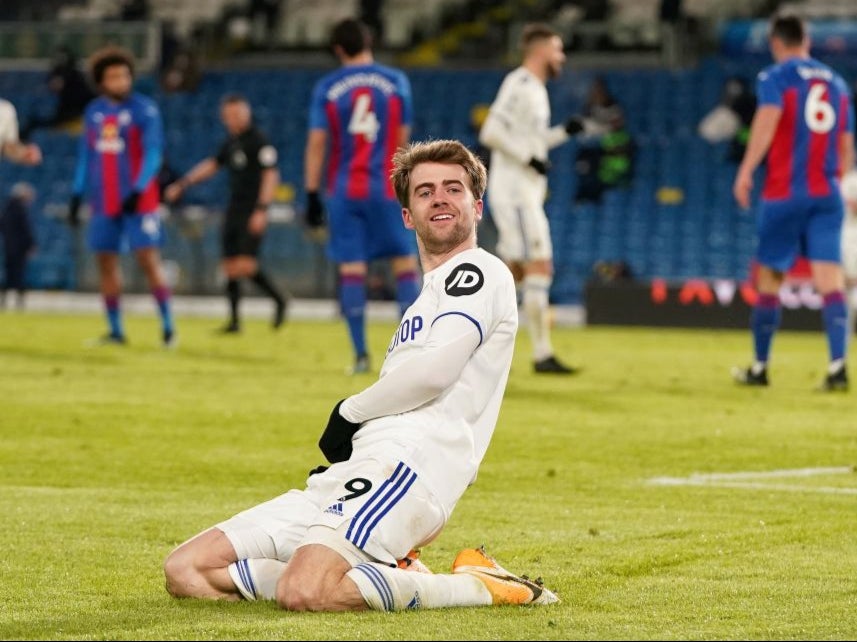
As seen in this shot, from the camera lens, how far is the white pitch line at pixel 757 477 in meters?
7.70

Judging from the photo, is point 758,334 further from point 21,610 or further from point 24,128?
point 24,128

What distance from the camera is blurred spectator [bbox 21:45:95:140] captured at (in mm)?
32625

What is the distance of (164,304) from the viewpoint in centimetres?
1608

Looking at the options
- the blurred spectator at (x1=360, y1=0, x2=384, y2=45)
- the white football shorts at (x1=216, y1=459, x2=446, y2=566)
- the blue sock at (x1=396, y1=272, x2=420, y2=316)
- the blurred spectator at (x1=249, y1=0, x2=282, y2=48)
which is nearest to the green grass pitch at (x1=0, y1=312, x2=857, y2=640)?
the white football shorts at (x1=216, y1=459, x2=446, y2=566)

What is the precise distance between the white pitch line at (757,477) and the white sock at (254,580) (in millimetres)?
3110

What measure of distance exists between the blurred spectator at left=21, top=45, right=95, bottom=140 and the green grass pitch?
18.7m

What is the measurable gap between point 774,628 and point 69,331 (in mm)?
15207

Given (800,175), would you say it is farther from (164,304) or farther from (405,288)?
(164,304)

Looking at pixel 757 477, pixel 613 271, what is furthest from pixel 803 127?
pixel 613 271

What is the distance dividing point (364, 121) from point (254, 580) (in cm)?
838

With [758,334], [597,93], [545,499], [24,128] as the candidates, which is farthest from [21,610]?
[24,128]

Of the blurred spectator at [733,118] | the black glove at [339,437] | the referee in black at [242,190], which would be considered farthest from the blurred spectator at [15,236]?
the black glove at [339,437]

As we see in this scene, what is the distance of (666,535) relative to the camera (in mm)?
6457

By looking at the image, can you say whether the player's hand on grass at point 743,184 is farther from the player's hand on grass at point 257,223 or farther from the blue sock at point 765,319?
the player's hand on grass at point 257,223
